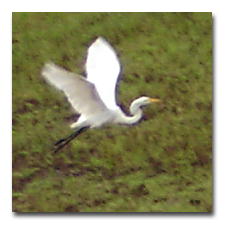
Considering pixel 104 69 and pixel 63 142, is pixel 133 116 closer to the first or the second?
pixel 104 69

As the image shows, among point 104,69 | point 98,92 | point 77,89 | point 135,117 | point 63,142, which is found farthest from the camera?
point 63,142

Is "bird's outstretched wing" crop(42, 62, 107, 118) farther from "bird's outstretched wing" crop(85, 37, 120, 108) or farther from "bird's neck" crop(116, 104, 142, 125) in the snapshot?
"bird's neck" crop(116, 104, 142, 125)

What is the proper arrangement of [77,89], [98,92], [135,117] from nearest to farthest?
1. [77,89]
2. [98,92]
3. [135,117]

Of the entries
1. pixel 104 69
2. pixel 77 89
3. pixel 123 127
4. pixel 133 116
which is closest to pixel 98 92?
pixel 77 89

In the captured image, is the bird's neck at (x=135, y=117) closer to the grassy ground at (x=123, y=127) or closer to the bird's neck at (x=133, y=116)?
the bird's neck at (x=133, y=116)

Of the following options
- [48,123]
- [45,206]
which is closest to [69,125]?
[48,123]

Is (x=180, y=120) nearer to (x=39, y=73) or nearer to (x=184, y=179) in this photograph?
(x=184, y=179)
